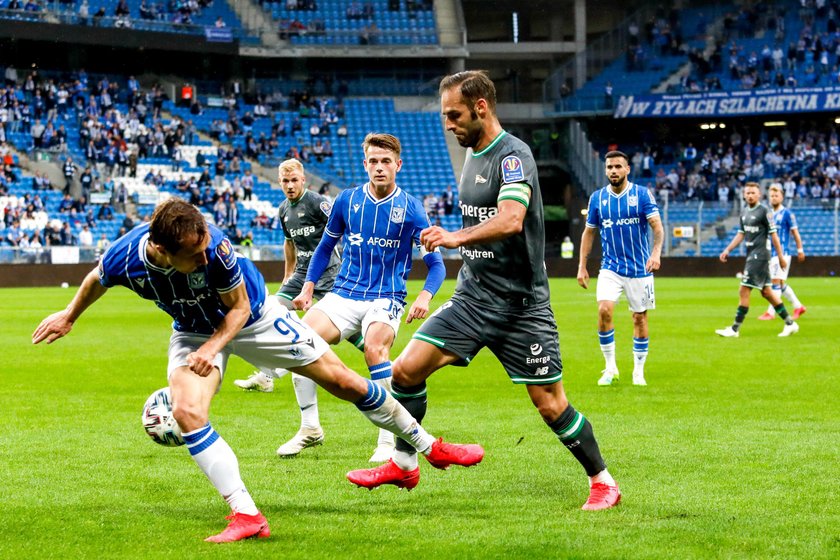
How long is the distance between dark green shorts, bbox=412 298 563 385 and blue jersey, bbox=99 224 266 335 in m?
1.36

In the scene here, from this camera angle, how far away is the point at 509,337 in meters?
6.84

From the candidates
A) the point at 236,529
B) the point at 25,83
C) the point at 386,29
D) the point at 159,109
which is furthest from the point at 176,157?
the point at 236,529

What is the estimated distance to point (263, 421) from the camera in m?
10.4

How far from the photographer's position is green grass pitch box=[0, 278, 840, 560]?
19.3ft

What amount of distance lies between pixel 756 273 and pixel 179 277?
610 inches

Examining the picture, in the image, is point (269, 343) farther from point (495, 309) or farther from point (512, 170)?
point (512, 170)

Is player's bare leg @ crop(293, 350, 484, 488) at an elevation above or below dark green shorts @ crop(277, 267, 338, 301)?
above

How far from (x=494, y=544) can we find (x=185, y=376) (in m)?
1.89

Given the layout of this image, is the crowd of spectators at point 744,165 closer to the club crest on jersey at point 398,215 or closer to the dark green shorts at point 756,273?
the dark green shorts at point 756,273

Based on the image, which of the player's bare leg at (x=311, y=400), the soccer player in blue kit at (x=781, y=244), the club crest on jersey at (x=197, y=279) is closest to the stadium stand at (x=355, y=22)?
the soccer player in blue kit at (x=781, y=244)

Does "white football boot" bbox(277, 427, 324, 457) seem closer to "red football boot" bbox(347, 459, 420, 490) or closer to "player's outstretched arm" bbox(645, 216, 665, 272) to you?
"red football boot" bbox(347, 459, 420, 490)

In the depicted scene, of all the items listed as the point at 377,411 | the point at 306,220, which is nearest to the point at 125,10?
the point at 306,220

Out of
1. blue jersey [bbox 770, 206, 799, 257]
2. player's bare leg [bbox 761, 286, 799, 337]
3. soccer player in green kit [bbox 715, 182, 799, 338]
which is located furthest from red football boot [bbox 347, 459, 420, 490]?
blue jersey [bbox 770, 206, 799, 257]

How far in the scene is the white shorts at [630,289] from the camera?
13.2m
